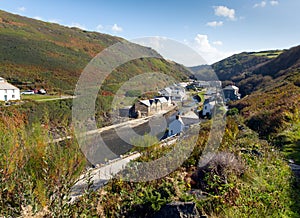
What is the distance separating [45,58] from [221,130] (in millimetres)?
53087

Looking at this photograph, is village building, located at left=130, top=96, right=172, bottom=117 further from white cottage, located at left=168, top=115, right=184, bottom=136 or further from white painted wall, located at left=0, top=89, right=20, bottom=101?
white cottage, located at left=168, top=115, right=184, bottom=136

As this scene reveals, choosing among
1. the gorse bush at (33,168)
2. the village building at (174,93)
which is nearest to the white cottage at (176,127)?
the gorse bush at (33,168)

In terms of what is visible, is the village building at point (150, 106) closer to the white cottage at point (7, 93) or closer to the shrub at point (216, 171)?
the white cottage at point (7, 93)

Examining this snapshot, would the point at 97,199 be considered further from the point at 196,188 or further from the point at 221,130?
the point at 221,130

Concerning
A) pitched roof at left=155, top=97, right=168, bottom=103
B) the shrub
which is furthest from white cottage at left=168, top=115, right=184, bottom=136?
pitched roof at left=155, top=97, right=168, bottom=103

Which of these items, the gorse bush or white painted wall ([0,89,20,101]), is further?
white painted wall ([0,89,20,101])

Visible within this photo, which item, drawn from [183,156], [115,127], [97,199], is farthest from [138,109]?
[97,199]

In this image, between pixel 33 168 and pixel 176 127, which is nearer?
pixel 33 168

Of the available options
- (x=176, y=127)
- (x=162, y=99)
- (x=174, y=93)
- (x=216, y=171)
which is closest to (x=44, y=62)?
(x=162, y=99)

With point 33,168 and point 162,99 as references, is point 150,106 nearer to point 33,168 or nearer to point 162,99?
point 162,99

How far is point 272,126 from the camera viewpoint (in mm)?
9523

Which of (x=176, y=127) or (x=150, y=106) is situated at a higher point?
(x=176, y=127)

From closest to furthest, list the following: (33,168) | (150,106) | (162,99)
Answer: (33,168), (150,106), (162,99)

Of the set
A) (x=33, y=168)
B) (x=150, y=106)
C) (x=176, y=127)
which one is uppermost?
(x=33, y=168)
